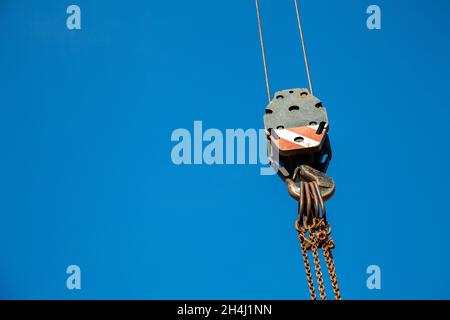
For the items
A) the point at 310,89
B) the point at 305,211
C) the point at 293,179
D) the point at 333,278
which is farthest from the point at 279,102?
the point at 333,278

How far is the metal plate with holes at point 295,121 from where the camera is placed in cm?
488

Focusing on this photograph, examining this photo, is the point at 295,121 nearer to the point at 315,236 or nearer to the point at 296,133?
the point at 296,133

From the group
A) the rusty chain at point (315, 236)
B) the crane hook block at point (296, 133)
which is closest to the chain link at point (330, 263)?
the rusty chain at point (315, 236)

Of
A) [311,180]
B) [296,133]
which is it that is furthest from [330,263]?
[296,133]

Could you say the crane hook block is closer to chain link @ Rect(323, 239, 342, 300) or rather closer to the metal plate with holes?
the metal plate with holes

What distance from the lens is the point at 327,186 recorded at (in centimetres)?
447

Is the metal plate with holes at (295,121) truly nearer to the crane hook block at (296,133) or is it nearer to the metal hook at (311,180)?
the crane hook block at (296,133)

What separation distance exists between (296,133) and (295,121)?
0.65ft

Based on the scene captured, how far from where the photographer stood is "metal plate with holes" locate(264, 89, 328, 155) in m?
4.88

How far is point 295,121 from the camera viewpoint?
516 cm
